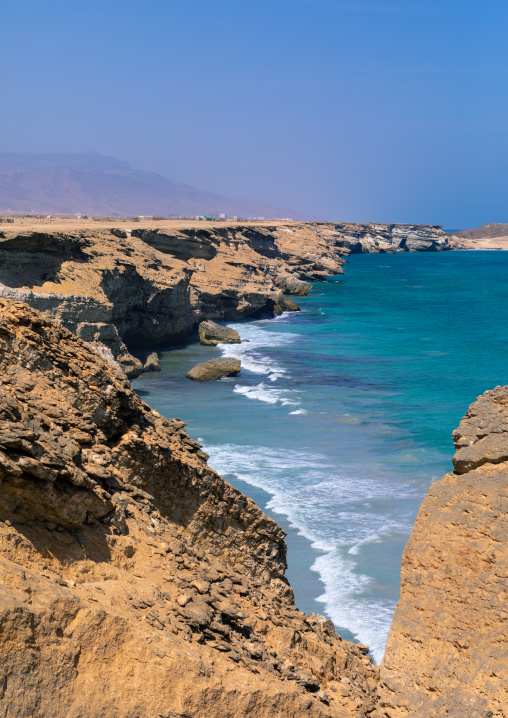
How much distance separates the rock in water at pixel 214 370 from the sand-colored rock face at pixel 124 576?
23056 millimetres

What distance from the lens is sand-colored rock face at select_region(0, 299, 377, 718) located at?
14.0ft

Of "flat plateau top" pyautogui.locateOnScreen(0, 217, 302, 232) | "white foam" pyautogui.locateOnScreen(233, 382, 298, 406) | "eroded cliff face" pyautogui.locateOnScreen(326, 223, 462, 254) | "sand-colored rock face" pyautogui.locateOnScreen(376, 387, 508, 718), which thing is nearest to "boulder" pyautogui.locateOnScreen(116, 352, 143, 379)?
"white foam" pyautogui.locateOnScreen(233, 382, 298, 406)

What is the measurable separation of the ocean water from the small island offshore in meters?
5.97

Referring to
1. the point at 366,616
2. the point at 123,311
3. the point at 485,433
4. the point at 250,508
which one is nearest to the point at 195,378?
the point at 123,311

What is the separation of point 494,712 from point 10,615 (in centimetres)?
347

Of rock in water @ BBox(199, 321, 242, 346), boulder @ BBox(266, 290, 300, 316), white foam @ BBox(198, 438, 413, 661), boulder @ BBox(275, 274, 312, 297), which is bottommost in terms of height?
white foam @ BBox(198, 438, 413, 661)

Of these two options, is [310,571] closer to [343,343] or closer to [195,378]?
[195,378]

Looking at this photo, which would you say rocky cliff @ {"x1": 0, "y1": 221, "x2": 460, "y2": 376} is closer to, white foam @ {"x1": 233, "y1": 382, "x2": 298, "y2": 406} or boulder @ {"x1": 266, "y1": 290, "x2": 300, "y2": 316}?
boulder @ {"x1": 266, "y1": 290, "x2": 300, "y2": 316}

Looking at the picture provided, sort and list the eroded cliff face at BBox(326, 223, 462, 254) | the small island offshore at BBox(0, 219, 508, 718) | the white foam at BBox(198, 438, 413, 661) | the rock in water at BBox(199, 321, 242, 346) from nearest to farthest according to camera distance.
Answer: the small island offshore at BBox(0, 219, 508, 718)
the white foam at BBox(198, 438, 413, 661)
the rock in water at BBox(199, 321, 242, 346)
the eroded cliff face at BBox(326, 223, 462, 254)

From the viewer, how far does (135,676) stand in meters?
4.47

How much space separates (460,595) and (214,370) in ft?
86.5

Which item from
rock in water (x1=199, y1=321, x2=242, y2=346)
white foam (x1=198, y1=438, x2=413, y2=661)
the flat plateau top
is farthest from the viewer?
rock in water (x1=199, y1=321, x2=242, y2=346)

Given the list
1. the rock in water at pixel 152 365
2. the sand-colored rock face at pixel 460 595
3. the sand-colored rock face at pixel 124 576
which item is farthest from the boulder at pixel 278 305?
the sand-colored rock face at pixel 460 595

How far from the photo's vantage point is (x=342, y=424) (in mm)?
25234
